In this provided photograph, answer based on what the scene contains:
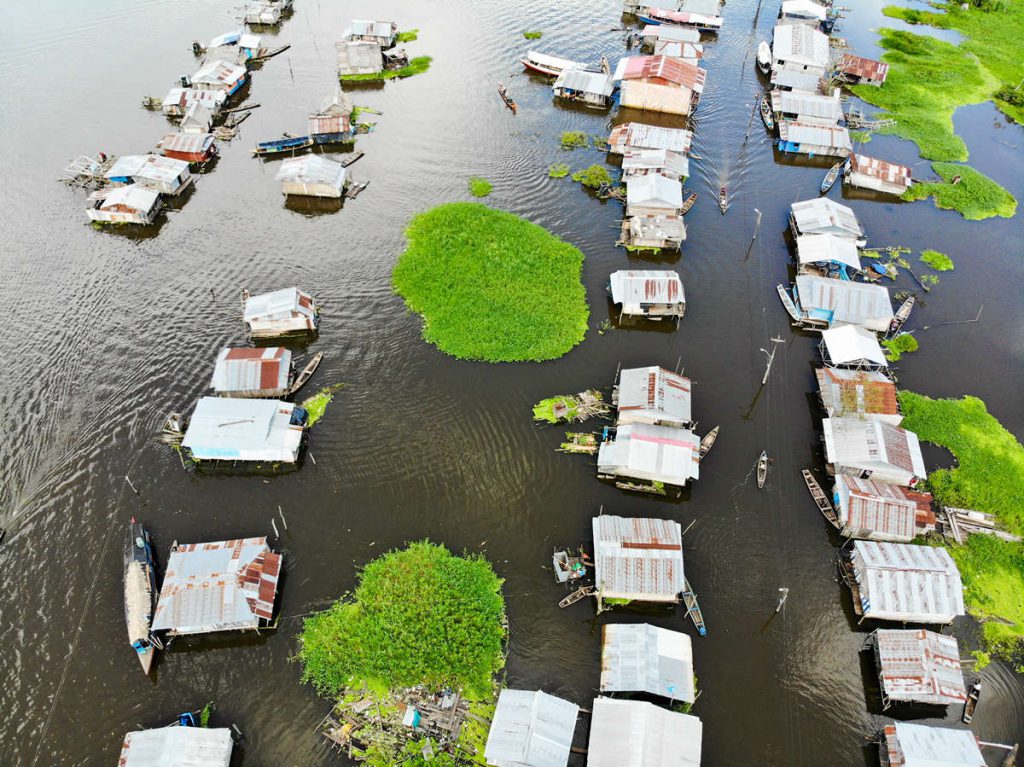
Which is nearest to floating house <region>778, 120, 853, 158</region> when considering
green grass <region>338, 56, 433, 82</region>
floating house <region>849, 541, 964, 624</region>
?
green grass <region>338, 56, 433, 82</region>

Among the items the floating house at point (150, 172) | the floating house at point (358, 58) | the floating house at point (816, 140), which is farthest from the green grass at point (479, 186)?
the floating house at point (816, 140)

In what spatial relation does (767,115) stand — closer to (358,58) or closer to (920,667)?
(358,58)

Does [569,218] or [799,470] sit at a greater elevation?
[569,218]

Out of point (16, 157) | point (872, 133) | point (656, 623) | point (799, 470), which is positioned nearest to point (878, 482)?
point (799, 470)

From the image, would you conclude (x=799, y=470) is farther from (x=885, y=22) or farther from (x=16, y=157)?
(x=885, y=22)

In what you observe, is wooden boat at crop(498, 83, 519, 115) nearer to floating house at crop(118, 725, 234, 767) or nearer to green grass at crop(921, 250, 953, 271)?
green grass at crop(921, 250, 953, 271)
